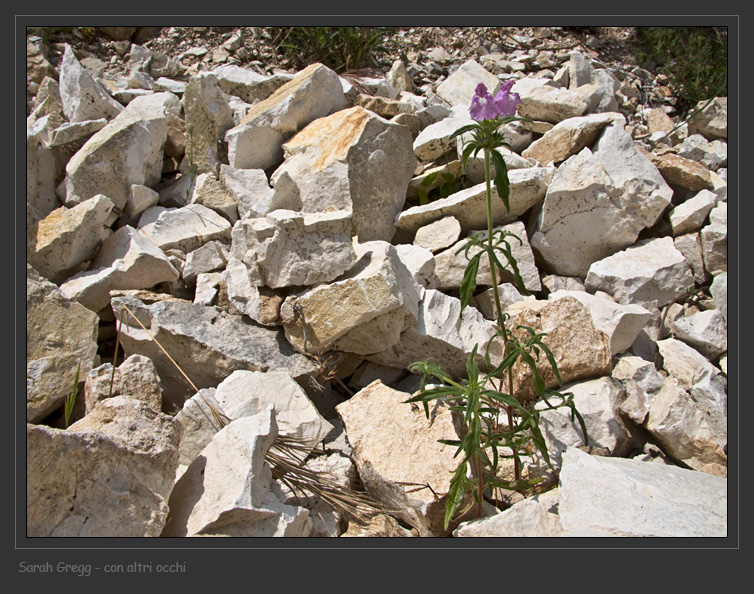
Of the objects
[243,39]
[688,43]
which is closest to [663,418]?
[688,43]

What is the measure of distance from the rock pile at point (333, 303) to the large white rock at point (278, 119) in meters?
0.02

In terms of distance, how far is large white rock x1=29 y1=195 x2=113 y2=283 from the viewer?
3.45 meters

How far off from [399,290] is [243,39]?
4341 millimetres

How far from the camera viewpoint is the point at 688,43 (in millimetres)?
6152

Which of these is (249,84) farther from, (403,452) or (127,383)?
(403,452)

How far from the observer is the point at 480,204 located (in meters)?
→ 3.86

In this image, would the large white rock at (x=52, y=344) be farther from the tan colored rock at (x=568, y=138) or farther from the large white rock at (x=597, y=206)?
the tan colored rock at (x=568, y=138)

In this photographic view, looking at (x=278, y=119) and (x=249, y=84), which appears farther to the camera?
(x=249, y=84)

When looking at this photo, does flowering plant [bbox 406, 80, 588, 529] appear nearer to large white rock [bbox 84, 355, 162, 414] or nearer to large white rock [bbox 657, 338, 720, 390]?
large white rock [bbox 657, 338, 720, 390]

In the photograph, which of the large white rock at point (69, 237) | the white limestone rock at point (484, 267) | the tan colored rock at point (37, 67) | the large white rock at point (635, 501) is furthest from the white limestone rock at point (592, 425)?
the tan colored rock at point (37, 67)

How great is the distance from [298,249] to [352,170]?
38.2 inches

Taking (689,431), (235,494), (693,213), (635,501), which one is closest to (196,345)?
(235,494)

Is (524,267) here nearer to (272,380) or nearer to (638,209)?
(638,209)

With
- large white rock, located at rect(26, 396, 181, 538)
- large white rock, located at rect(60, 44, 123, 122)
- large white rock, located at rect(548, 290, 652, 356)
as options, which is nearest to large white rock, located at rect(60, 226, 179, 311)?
large white rock, located at rect(60, 44, 123, 122)
